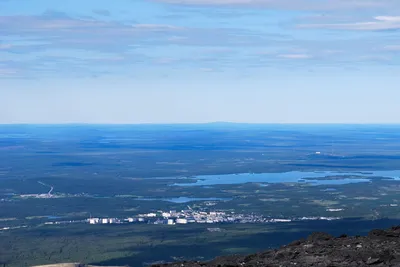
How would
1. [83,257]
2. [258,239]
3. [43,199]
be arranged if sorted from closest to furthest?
[83,257] → [258,239] → [43,199]

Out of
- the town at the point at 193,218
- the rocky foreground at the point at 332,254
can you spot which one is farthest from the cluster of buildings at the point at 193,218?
the rocky foreground at the point at 332,254

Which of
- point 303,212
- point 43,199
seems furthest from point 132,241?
point 43,199

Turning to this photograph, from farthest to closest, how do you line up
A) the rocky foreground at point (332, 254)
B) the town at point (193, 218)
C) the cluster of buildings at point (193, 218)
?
the cluster of buildings at point (193, 218) < the town at point (193, 218) < the rocky foreground at point (332, 254)

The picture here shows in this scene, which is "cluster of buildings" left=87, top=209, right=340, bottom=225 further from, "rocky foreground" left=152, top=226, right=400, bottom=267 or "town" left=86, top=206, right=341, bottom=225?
"rocky foreground" left=152, top=226, right=400, bottom=267

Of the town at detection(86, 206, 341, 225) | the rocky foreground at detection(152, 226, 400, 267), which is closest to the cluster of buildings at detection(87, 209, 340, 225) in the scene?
the town at detection(86, 206, 341, 225)

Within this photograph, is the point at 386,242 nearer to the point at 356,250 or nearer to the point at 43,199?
the point at 356,250

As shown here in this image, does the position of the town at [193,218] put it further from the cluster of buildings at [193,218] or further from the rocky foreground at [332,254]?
the rocky foreground at [332,254]
